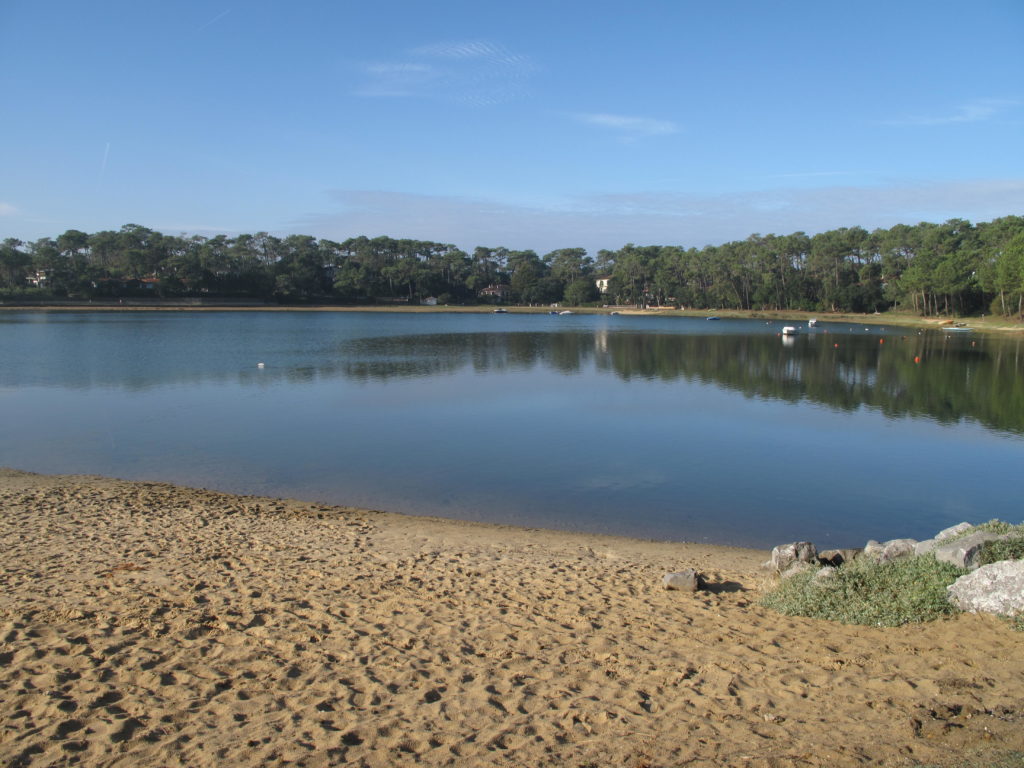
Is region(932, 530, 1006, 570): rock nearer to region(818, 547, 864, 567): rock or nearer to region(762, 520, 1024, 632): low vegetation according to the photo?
region(762, 520, 1024, 632): low vegetation

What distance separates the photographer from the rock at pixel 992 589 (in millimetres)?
6879

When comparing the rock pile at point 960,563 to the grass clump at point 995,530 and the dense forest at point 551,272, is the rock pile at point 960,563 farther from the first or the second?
the dense forest at point 551,272

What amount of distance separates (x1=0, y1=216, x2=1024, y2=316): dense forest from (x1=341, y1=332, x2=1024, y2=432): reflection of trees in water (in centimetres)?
3464

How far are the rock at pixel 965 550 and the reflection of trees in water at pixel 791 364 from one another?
17.4 meters

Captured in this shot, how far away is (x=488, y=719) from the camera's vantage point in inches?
210

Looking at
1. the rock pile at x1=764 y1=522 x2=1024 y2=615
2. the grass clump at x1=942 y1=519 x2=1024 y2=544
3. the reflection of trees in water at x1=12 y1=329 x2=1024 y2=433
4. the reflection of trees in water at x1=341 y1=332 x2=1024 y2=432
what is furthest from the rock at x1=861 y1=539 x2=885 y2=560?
the reflection of trees in water at x1=12 y1=329 x2=1024 y2=433

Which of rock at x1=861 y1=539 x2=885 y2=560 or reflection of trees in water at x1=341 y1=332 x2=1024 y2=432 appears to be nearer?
rock at x1=861 y1=539 x2=885 y2=560

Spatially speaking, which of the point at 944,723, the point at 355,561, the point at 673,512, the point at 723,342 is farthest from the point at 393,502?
the point at 723,342

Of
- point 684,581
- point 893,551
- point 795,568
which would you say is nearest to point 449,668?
point 684,581

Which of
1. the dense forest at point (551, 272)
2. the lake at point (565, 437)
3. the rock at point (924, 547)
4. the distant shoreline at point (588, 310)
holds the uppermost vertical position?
the dense forest at point (551, 272)

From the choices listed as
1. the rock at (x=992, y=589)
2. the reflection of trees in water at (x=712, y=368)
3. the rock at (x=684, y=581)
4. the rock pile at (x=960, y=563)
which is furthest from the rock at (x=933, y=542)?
the reflection of trees in water at (x=712, y=368)

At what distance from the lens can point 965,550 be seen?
7.80 metres

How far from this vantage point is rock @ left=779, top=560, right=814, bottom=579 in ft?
29.0

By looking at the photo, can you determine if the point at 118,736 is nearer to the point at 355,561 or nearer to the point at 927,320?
the point at 355,561
